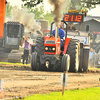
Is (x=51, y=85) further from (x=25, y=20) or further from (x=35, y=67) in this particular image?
(x=25, y=20)

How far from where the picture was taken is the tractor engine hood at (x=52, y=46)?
12.4m

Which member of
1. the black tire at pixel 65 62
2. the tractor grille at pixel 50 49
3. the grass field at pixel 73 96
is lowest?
the grass field at pixel 73 96

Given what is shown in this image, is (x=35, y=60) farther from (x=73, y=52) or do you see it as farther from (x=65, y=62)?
(x=73, y=52)

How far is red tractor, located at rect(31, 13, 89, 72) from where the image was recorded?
1234 cm

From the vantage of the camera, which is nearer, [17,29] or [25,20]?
[17,29]

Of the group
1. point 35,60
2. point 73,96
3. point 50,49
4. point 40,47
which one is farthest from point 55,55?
point 73,96

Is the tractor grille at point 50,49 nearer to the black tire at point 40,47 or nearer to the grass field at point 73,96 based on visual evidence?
the black tire at point 40,47

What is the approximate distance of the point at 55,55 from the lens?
12352 millimetres

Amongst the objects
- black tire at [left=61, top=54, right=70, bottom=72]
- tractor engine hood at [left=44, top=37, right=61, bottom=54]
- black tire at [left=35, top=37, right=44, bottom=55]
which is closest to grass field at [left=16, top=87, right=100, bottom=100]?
black tire at [left=61, top=54, right=70, bottom=72]

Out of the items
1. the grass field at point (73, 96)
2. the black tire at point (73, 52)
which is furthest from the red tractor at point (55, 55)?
the grass field at point (73, 96)

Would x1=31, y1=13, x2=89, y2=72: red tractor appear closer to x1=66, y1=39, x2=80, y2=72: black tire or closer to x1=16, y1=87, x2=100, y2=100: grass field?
x1=66, y1=39, x2=80, y2=72: black tire

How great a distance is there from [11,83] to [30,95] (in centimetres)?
189

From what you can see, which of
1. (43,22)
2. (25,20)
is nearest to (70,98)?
(25,20)

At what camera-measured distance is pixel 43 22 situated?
60094 millimetres
